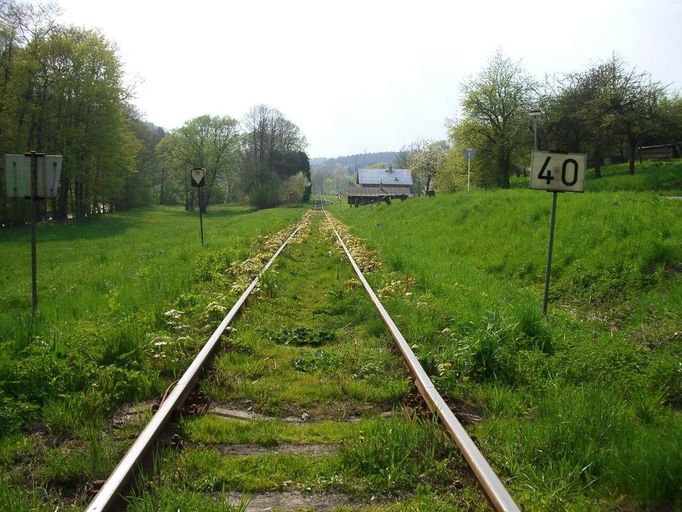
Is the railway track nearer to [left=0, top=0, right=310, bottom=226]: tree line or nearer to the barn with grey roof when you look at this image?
[left=0, top=0, right=310, bottom=226]: tree line

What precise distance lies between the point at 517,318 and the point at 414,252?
795cm

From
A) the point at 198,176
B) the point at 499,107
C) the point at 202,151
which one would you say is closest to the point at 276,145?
the point at 202,151

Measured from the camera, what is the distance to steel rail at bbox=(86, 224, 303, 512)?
109 inches

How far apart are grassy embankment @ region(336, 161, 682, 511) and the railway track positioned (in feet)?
1.20

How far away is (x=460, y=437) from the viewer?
3.44m

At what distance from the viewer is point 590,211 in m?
12.0

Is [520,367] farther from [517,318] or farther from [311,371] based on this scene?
[311,371]

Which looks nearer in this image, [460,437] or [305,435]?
[460,437]

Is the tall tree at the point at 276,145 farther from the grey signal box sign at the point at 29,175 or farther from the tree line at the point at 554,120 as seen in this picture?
the grey signal box sign at the point at 29,175

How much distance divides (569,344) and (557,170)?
7.69 feet

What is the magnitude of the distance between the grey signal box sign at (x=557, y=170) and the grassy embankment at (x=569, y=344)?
1614 millimetres

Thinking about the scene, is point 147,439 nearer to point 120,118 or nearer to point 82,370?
point 82,370

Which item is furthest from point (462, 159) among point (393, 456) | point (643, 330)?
point (393, 456)

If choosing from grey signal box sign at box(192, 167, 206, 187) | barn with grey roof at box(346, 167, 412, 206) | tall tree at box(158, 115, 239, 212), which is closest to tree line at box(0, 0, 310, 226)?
tall tree at box(158, 115, 239, 212)
